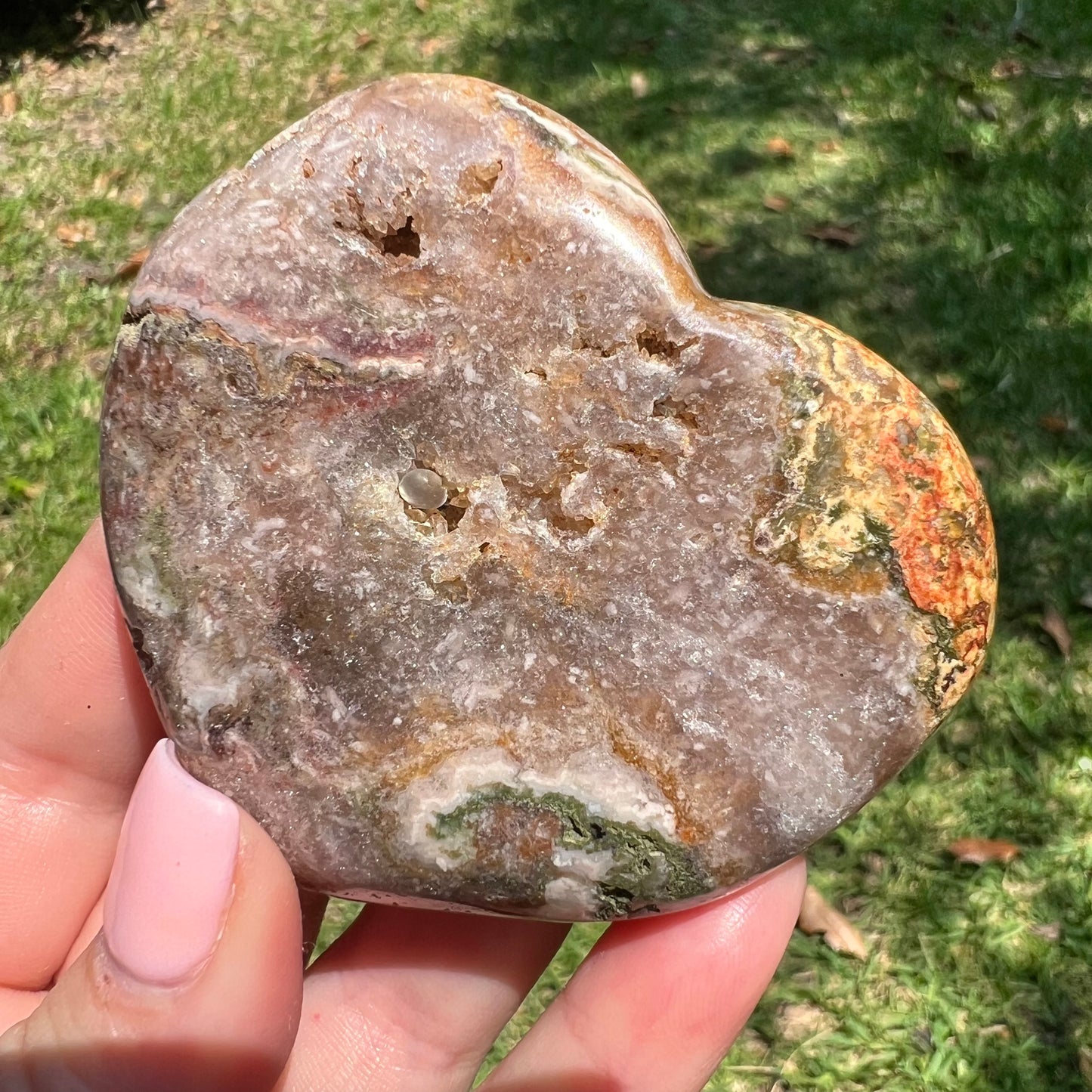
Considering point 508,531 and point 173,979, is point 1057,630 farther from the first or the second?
point 173,979

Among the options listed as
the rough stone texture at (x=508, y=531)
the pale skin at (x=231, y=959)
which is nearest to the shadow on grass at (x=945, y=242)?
the pale skin at (x=231, y=959)

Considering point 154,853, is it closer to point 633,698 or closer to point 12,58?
point 633,698

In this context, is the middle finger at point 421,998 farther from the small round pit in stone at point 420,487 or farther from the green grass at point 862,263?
the small round pit in stone at point 420,487

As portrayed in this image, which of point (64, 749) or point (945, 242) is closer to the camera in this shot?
point (64, 749)

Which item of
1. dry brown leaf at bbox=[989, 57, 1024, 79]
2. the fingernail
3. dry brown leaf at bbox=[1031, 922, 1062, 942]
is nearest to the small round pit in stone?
the fingernail

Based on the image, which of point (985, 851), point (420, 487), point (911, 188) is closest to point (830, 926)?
point (985, 851)

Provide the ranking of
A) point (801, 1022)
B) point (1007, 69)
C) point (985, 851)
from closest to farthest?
1. point (801, 1022)
2. point (985, 851)
3. point (1007, 69)

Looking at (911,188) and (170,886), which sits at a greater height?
(170,886)
